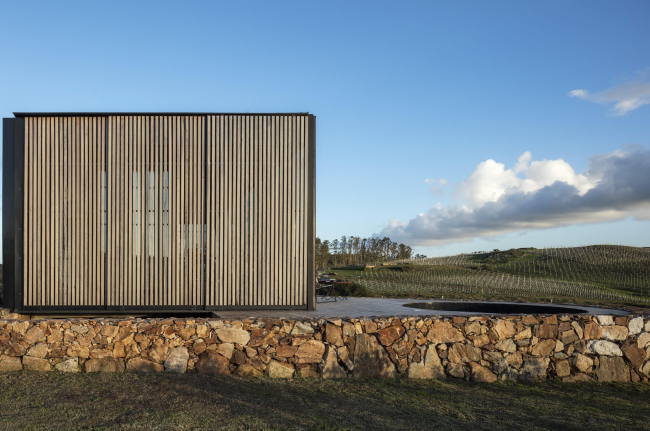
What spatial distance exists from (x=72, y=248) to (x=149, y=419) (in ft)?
17.6

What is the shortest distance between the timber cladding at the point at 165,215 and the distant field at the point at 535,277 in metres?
7.70

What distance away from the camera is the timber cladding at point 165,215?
30.1 feet

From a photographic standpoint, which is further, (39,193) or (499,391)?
(39,193)

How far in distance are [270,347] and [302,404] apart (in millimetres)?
1572

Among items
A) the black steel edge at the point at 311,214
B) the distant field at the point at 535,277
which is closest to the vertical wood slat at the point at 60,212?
the black steel edge at the point at 311,214

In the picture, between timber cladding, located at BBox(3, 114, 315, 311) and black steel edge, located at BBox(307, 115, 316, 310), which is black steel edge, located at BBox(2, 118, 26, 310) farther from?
black steel edge, located at BBox(307, 115, 316, 310)

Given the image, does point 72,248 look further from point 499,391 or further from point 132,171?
point 499,391

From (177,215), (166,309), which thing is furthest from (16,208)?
(166,309)

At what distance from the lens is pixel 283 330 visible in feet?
23.9

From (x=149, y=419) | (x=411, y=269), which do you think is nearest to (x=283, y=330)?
(x=149, y=419)

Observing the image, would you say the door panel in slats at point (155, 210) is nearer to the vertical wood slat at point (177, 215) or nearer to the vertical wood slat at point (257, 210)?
the vertical wood slat at point (177, 215)

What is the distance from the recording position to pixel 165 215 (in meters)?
9.19

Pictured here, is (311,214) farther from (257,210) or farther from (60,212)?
(60,212)

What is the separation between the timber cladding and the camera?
30.1ft
